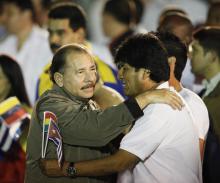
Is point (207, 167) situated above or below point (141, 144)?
below

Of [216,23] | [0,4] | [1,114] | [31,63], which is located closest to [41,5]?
[0,4]

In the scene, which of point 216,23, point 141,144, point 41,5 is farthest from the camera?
point 41,5

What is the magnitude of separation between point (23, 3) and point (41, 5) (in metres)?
1.49

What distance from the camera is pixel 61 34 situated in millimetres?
6676

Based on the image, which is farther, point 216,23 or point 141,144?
point 216,23

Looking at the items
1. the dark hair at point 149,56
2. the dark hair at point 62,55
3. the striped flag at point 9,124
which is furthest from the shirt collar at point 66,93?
the striped flag at point 9,124

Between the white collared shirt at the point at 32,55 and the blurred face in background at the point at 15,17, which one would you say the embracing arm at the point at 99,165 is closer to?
the white collared shirt at the point at 32,55

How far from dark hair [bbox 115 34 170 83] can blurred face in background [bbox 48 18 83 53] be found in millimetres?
2351

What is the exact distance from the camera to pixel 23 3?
9.21 meters

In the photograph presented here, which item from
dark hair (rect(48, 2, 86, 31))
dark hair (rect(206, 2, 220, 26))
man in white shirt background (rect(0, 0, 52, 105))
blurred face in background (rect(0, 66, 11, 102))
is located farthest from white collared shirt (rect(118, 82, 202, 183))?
man in white shirt background (rect(0, 0, 52, 105))

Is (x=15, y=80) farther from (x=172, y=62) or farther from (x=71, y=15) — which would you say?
(x=172, y=62)

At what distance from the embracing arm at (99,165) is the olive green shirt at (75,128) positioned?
6cm

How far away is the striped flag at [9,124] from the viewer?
5.46 m

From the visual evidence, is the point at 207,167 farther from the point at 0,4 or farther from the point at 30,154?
the point at 0,4
